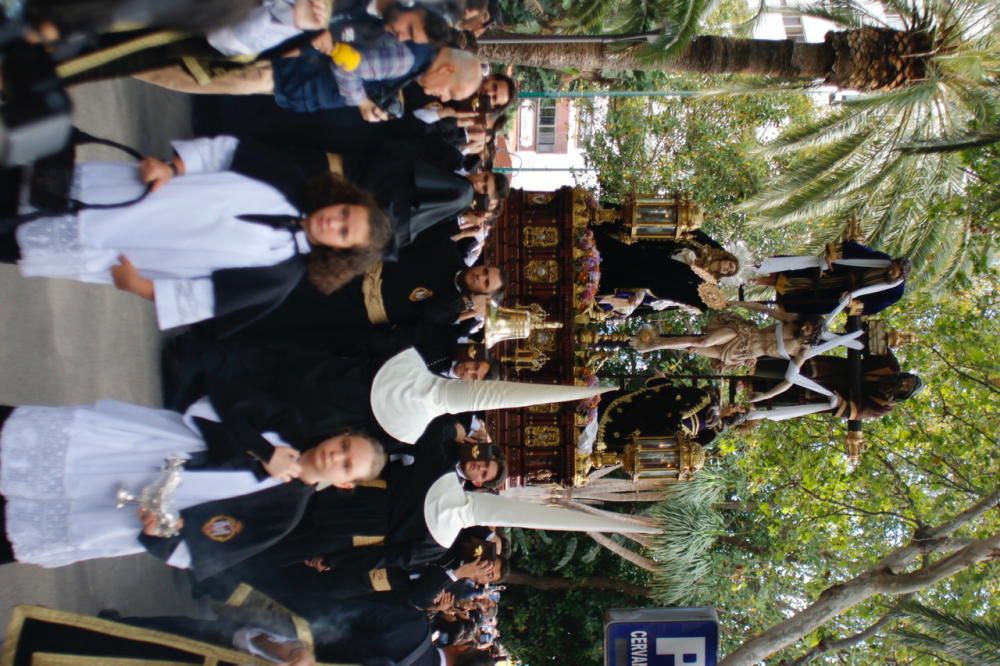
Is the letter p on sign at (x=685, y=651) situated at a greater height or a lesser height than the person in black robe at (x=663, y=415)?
lesser

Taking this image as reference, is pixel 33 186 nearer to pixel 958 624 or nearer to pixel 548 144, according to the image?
pixel 958 624

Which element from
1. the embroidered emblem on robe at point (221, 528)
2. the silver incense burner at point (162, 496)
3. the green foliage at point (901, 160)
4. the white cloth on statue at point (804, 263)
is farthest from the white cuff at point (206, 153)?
the green foliage at point (901, 160)

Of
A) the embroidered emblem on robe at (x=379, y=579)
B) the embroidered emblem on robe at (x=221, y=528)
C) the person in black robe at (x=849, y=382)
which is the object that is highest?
the embroidered emblem on robe at (x=221, y=528)

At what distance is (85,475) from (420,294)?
294cm

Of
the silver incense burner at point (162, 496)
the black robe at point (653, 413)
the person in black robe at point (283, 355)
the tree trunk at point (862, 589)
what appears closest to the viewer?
the silver incense burner at point (162, 496)

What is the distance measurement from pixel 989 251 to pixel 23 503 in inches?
466

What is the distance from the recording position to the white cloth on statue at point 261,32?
389 centimetres

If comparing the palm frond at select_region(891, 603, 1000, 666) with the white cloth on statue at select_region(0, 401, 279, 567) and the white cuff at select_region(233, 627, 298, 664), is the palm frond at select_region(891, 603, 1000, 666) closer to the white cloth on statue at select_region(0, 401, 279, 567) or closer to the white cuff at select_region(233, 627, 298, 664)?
the white cuff at select_region(233, 627, 298, 664)

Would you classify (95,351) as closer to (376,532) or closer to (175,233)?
(175,233)

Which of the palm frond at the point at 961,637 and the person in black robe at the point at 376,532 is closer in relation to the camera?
the person in black robe at the point at 376,532

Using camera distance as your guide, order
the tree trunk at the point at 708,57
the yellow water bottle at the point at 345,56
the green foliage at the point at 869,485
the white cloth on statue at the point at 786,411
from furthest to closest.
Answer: the green foliage at the point at 869,485
the tree trunk at the point at 708,57
the white cloth on statue at the point at 786,411
the yellow water bottle at the point at 345,56

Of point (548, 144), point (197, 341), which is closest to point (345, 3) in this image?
point (197, 341)

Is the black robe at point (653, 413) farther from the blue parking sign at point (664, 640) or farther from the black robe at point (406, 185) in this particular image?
the black robe at point (406, 185)

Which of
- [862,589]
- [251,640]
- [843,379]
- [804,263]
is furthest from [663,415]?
[251,640]
